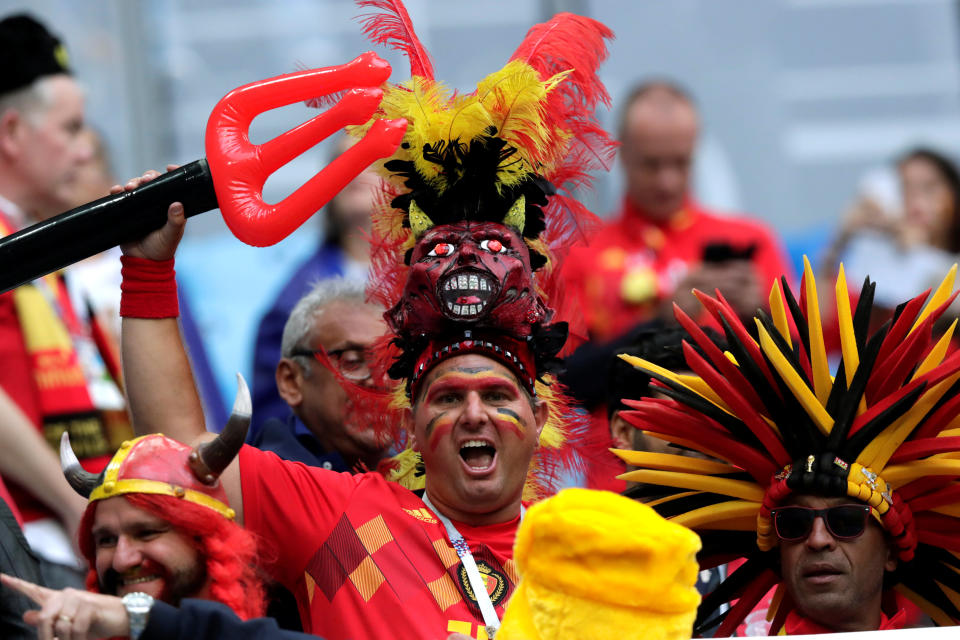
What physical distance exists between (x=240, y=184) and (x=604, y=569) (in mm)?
1328

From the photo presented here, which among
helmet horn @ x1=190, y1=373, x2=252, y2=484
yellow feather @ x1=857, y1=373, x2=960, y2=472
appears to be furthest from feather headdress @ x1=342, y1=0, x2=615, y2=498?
yellow feather @ x1=857, y1=373, x2=960, y2=472

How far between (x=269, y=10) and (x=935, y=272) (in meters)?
3.64

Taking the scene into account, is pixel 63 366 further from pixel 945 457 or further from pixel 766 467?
pixel 945 457

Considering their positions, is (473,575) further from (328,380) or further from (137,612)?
(328,380)

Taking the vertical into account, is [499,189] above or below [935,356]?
above

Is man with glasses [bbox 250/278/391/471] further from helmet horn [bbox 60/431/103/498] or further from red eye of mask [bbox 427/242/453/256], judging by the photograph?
helmet horn [bbox 60/431/103/498]

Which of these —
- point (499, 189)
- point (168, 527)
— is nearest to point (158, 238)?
point (168, 527)

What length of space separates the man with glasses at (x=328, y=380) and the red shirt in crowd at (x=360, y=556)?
1.83 ft

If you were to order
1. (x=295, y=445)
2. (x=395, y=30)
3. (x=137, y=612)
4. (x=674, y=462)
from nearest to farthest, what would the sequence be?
(x=137, y=612)
(x=674, y=462)
(x=395, y=30)
(x=295, y=445)

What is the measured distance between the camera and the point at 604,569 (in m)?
2.59

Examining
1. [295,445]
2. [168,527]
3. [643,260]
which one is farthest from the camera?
[643,260]

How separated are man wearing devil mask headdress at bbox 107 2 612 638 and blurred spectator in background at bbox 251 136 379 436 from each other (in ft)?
4.39

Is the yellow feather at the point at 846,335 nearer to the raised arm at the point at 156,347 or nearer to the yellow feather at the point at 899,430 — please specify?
the yellow feather at the point at 899,430

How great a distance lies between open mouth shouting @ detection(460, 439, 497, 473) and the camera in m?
3.52
